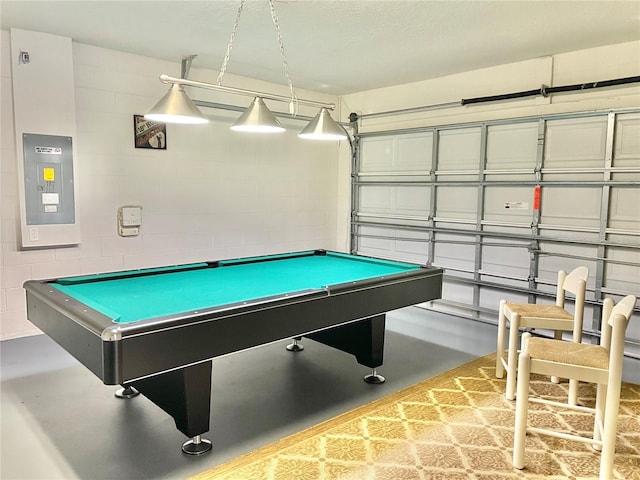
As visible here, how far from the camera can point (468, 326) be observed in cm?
507

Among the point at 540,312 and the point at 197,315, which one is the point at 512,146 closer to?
the point at 540,312

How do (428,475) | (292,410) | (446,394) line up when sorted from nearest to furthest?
(428,475), (292,410), (446,394)

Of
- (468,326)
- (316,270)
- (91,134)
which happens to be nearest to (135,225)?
(91,134)

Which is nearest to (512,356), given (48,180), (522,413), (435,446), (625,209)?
(522,413)

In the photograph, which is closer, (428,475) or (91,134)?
(428,475)

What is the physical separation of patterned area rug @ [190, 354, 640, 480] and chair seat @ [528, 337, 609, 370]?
0.55 m

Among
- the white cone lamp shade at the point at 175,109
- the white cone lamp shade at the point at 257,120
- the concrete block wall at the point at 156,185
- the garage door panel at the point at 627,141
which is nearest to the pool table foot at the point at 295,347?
the concrete block wall at the point at 156,185

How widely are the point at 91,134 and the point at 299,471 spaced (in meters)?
3.74

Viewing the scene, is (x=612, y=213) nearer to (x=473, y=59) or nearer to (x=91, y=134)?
(x=473, y=59)

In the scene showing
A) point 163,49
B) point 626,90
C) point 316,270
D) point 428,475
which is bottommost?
point 428,475

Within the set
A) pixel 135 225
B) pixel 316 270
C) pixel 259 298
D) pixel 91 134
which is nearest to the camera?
pixel 259 298

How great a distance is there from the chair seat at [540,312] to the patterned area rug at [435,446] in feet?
1.80

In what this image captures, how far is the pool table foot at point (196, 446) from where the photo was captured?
2549 mm

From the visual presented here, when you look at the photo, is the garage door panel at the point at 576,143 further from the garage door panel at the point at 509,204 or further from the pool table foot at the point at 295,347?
the pool table foot at the point at 295,347
